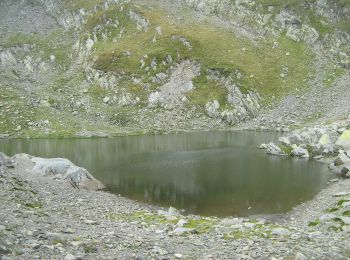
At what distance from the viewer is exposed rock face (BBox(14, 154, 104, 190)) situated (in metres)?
48.6

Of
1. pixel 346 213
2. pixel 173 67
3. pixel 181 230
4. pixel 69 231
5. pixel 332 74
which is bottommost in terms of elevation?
pixel 346 213

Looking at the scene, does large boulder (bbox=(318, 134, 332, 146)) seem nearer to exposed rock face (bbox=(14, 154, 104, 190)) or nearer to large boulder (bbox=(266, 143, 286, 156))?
large boulder (bbox=(266, 143, 286, 156))

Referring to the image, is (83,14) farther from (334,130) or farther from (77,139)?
(334,130)

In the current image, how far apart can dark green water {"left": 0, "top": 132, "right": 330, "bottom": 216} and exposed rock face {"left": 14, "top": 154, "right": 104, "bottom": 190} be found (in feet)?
10.2

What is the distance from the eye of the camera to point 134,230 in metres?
27.2

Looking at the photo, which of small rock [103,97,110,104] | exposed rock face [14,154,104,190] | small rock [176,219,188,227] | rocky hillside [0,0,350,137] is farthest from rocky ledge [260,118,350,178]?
small rock [103,97,110,104]

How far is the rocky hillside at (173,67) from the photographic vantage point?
12750 cm

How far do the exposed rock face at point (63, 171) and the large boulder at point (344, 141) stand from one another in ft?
151

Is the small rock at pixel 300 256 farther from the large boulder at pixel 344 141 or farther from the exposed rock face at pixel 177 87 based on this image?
the exposed rock face at pixel 177 87

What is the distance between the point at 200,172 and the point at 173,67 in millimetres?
87790

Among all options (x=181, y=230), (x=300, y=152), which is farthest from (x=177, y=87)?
(x=181, y=230)

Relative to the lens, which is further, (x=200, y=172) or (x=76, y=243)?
(x=200, y=172)

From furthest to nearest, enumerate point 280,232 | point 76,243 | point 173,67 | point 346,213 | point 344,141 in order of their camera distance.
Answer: point 173,67
point 344,141
point 346,213
point 280,232
point 76,243

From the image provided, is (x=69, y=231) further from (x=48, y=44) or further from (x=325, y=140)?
(x=48, y=44)
